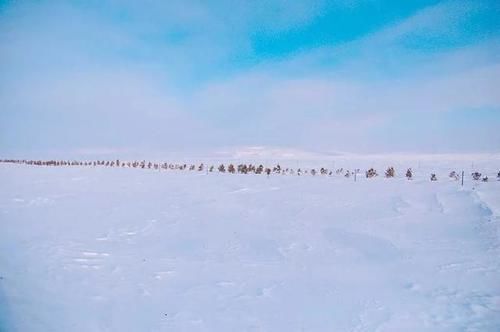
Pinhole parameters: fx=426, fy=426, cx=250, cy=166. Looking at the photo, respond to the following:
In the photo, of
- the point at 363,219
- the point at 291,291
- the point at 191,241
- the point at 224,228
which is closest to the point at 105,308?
the point at 291,291

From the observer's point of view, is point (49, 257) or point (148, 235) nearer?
point (49, 257)

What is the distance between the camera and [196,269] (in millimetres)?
8055

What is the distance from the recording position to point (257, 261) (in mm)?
8531

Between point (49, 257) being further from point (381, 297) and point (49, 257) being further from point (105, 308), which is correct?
point (381, 297)

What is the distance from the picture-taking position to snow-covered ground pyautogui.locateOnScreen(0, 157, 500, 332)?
586 cm

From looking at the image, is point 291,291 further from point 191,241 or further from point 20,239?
point 20,239

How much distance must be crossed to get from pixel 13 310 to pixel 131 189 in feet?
38.8

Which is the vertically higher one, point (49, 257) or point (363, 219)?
point (363, 219)

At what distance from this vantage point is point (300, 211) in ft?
41.2

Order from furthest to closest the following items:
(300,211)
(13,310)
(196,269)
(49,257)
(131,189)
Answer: (131,189), (300,211), (49,257), (196,269), (13,310)

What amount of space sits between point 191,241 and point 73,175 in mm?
15091

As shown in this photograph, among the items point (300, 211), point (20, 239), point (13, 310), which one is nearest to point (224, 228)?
point (300, 211)

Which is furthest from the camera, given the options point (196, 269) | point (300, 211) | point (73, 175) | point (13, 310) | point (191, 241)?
point (73, 175)

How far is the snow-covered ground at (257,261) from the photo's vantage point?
5863 mm
